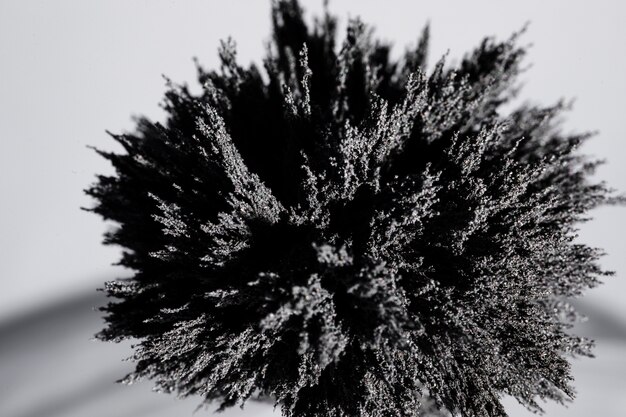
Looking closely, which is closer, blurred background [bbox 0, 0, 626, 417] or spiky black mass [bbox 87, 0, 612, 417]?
spiky black mass [bbox 87, 0, 612, 417]

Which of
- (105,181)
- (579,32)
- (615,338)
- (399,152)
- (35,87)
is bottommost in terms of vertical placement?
(615,338)

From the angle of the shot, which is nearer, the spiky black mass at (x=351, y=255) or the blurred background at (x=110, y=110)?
the spiky black mass at (x=351, y=255)

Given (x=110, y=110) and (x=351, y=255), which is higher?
(x=110, y=110)

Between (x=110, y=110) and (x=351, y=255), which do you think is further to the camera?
(x=110, y=110)

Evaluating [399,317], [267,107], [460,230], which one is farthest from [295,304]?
[267,107]

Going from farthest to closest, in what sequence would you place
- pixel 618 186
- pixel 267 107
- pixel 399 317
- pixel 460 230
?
pixel 618 186, pixel 267 107, pixel 460 230, pixel 399 317

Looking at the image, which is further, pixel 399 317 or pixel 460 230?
pixel 460 230

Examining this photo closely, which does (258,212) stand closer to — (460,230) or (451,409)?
(460,230)

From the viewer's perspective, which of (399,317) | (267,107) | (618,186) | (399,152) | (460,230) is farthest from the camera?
(618,186)
